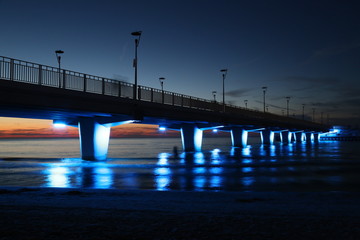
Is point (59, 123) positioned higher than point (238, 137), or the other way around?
point (59, 123)

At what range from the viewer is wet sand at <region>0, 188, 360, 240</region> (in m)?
7.84

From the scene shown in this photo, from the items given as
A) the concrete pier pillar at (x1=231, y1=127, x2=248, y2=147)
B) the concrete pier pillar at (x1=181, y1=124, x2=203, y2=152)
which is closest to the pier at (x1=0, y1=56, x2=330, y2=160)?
the concrete pier pillar at (x1=181, y1=124, x2=203, y2=152)

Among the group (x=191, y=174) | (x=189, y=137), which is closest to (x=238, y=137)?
(x=189, y=137)

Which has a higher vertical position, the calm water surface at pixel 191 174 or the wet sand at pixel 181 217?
the wet sand at pixel 181 217

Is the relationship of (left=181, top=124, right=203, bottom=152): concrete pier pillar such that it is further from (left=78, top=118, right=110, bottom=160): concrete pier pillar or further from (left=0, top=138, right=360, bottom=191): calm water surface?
(left=78, top=118, right=110, bottom=160): concrete pier pillar

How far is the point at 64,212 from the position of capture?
33.7 feet

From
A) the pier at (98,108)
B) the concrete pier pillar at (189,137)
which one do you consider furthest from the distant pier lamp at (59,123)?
the concrete pier pillar at (189,137)

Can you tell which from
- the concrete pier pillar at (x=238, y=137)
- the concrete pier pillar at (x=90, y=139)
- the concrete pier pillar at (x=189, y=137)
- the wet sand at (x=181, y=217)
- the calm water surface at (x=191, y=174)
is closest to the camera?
the wet sand at (x=181, y=217)

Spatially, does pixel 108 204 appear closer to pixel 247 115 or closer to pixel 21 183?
pixel 21 183

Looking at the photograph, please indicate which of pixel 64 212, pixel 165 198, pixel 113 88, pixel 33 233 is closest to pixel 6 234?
pixel 33 233

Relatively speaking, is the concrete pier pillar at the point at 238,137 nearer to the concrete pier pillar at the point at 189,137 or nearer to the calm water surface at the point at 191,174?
the concrete pier pillar at the point at 189,137

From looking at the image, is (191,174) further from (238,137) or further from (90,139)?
(238,137)

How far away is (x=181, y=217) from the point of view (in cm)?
954

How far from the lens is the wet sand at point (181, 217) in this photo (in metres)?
7.84
